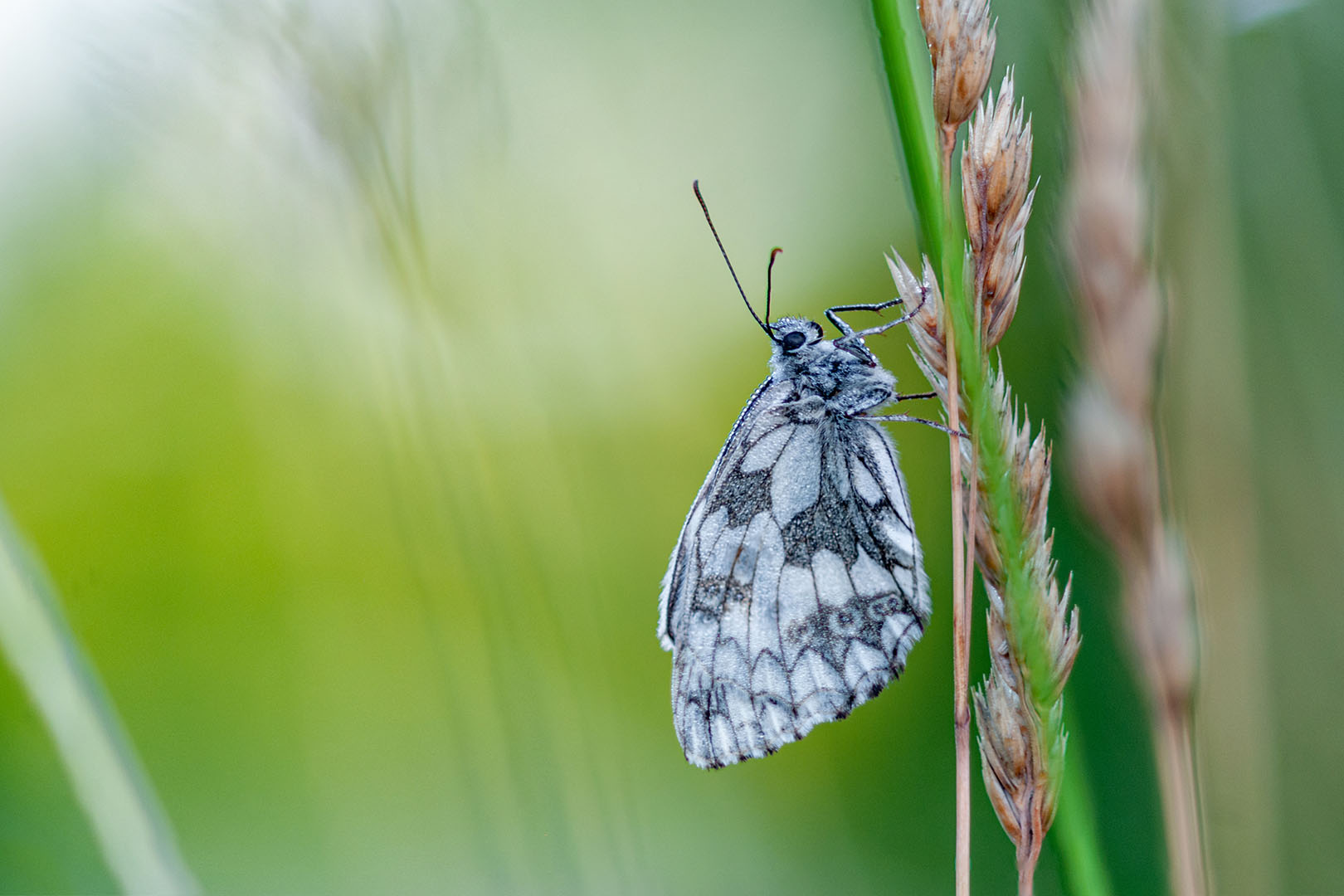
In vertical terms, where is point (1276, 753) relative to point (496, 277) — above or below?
below

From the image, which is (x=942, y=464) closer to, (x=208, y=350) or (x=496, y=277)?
(x=496, y=277)

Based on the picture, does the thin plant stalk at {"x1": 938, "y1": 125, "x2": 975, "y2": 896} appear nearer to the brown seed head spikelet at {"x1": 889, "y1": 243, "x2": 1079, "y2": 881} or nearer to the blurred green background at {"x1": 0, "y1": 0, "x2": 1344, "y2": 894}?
the brown seed head spikelet at {"x1": 889, "y1": 243, "x2": 1079, "y2": 881}

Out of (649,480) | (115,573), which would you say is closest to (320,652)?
(115,573)

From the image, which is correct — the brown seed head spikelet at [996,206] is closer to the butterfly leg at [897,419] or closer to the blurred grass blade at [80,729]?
the butterfly leg at [897,419]

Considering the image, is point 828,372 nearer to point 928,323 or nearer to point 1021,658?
point 928,323

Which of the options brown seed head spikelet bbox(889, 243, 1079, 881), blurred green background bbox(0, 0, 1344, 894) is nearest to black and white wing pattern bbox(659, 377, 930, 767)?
blurred green background bbox(0, 0, 1344, 894)

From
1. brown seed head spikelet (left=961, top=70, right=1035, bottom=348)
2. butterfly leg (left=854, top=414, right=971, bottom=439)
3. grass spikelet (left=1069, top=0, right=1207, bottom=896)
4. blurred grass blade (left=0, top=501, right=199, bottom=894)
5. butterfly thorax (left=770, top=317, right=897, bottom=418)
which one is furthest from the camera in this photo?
butterfly thorax (left=770, top=317, right=897, bottom=418)
